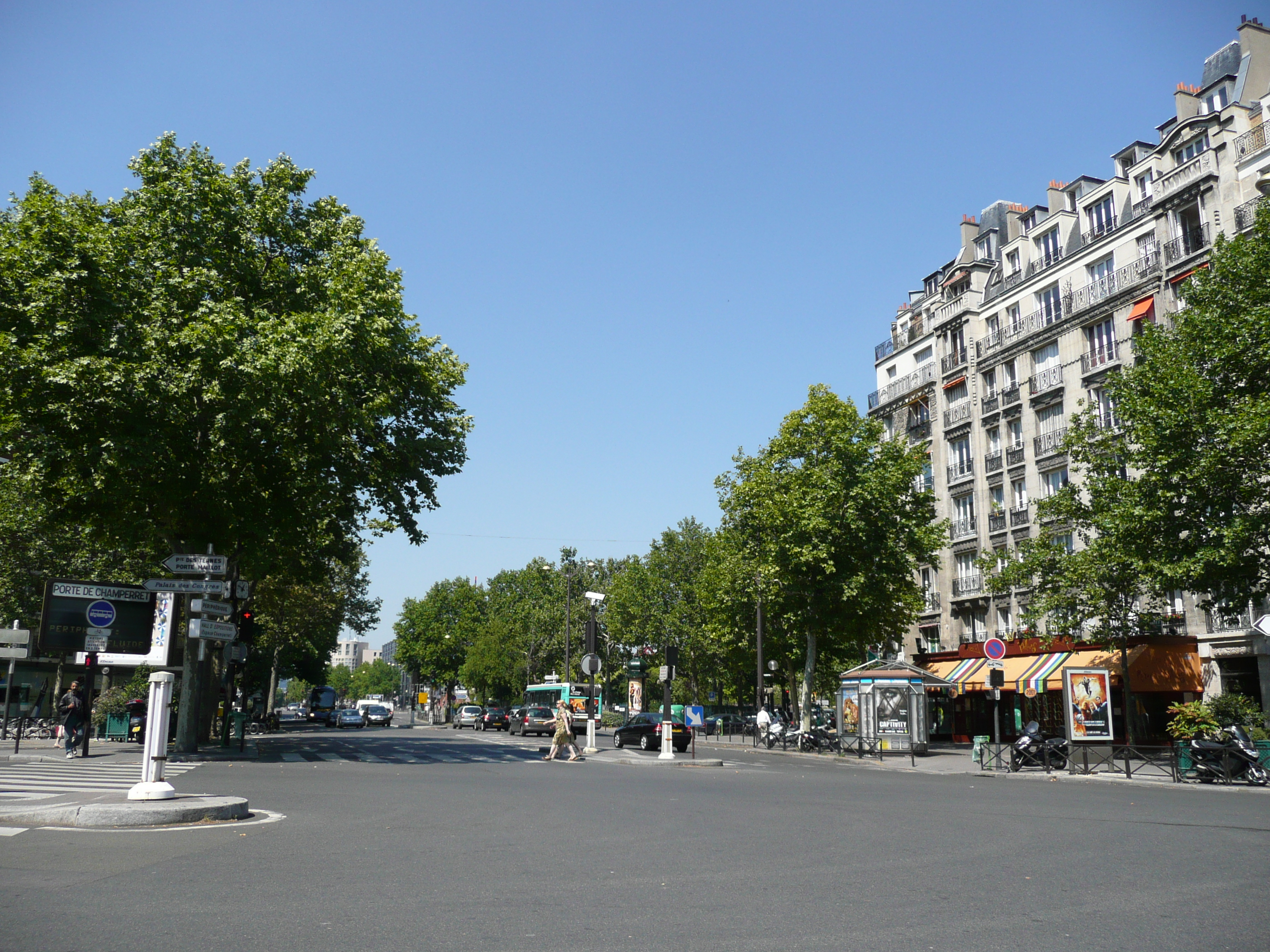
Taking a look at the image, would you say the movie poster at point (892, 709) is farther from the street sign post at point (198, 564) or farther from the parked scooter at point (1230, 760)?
the street sign post at point (198, 564)

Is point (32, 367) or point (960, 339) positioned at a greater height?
point (960, 339)

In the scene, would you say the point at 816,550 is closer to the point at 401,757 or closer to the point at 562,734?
the point at 562,734

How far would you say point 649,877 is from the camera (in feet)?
25.4

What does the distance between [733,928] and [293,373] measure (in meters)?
17.2

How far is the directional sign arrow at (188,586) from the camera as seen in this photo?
13203 mm

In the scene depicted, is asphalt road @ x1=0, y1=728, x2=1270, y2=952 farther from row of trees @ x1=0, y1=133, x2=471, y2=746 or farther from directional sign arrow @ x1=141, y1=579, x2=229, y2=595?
row of trees @ x1=0, y1=133, x2=471, y2=746

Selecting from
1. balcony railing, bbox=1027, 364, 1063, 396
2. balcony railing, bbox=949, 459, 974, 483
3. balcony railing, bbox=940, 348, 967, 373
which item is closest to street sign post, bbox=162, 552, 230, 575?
balcony railing, bbox=1027, 364, 1063, 396

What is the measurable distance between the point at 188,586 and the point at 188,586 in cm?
4

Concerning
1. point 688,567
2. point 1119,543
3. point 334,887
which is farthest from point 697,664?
point 334,887

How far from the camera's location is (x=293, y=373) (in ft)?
67.3

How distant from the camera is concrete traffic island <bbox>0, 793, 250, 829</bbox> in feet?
33.6

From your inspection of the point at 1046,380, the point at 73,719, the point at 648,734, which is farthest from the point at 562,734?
the point at 1046,380

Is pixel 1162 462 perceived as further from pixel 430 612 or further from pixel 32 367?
pixel 430 612

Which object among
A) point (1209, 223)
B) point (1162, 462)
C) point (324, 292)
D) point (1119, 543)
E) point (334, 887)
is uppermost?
point (1209, 223)
